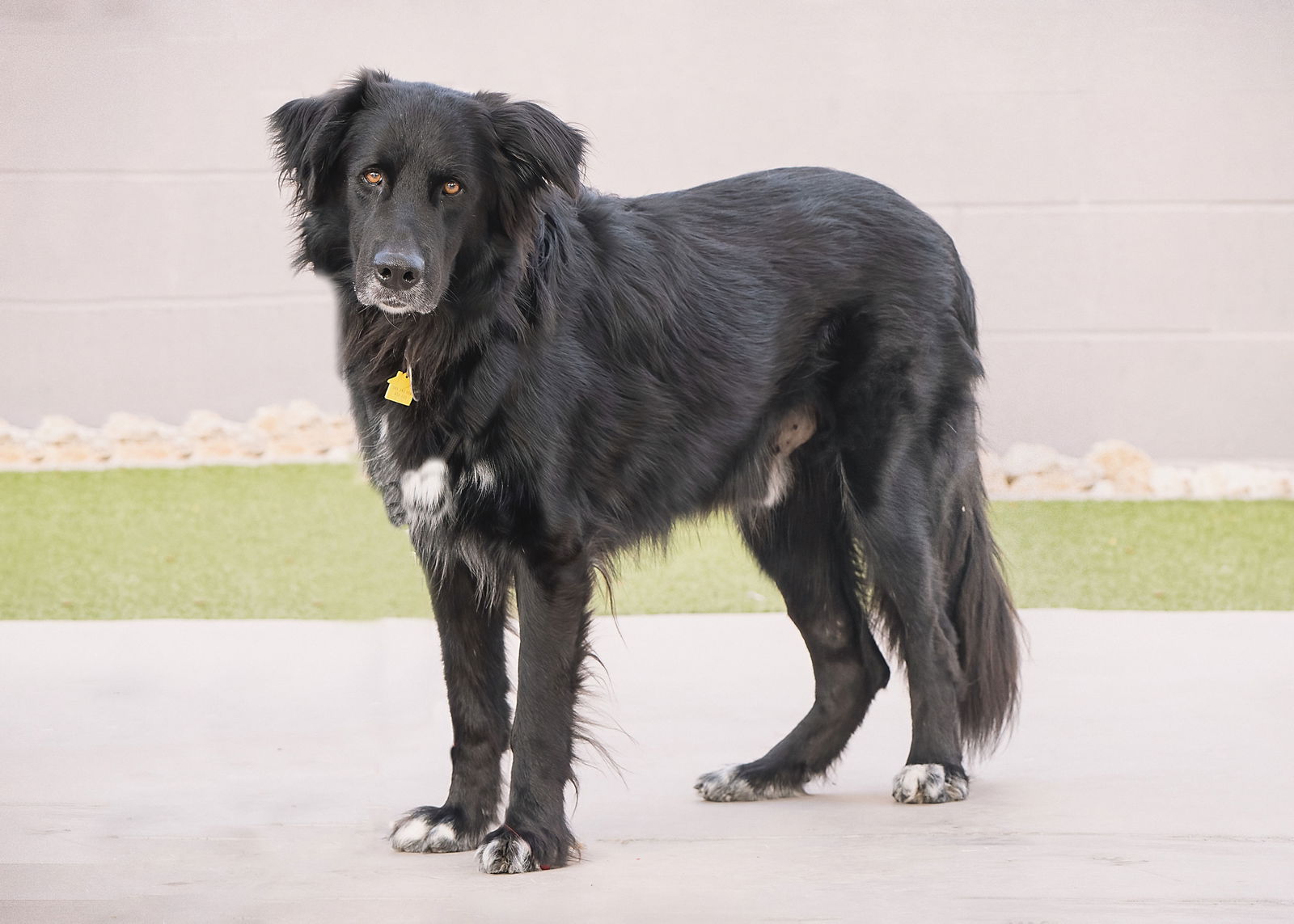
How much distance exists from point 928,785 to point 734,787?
0.46 metres

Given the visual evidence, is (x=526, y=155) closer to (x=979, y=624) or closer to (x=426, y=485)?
(x=426, y=485)

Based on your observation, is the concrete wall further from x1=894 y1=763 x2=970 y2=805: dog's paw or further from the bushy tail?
x1=894 y1=763 x2=970 y2=805: dog's paw

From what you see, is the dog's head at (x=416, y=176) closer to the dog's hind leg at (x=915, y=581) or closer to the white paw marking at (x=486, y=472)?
the white paw marking at (x=486, y=472)

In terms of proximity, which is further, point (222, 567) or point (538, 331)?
point (222, 567)

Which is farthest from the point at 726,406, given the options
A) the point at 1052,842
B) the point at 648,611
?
the point at 648,611

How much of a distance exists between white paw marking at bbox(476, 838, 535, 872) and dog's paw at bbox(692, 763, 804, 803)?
0.68 metres

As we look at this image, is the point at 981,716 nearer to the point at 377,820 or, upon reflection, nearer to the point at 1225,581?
the point at 377,820

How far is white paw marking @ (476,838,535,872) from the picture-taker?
2.63 metres

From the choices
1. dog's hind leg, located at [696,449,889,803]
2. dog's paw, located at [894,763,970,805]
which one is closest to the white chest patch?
dog's hind leg, located at [696,449,889,803]

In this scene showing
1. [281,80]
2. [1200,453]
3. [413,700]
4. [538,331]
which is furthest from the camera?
[281,80]

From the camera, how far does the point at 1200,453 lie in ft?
25.7

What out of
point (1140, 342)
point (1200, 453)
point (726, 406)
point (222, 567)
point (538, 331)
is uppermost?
point (538, 331)

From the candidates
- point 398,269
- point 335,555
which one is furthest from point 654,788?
point 335,555

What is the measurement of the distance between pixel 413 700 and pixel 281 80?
557 cm
